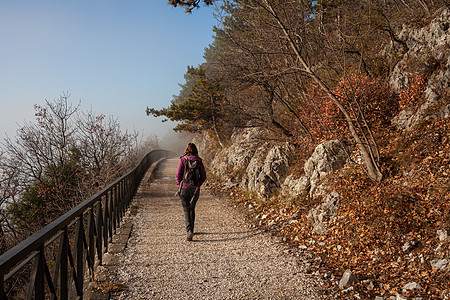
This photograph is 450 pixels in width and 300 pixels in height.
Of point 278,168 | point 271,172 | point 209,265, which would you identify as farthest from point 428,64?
point 209,265

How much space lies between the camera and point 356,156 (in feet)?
25.2

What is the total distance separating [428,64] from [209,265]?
8507 millimetres

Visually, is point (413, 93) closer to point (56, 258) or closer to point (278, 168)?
point (278, 168)

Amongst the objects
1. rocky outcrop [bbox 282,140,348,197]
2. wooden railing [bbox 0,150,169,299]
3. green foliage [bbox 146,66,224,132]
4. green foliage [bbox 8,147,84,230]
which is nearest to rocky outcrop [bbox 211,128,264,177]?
green foliage [bbox 146,66,224,132]

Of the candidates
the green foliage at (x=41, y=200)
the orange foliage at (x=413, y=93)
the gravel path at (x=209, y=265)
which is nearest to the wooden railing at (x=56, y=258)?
the gravel path at (x=209, y=265)

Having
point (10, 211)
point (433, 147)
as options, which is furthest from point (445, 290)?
point (10, 211)

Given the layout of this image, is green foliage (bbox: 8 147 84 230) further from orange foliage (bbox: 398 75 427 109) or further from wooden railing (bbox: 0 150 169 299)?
orange foliage (bbox: 398 75 427 109)

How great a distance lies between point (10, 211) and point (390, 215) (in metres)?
16.6

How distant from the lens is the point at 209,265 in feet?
16.8

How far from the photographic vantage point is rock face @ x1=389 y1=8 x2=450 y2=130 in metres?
7.41

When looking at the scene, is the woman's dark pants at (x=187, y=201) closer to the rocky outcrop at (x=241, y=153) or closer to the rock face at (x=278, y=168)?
the rock face at (x=278, y=168)

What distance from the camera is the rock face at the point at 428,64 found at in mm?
7410

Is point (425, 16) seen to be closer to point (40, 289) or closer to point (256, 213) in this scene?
point (256, 213)

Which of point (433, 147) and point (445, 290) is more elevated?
point (433, 147)
